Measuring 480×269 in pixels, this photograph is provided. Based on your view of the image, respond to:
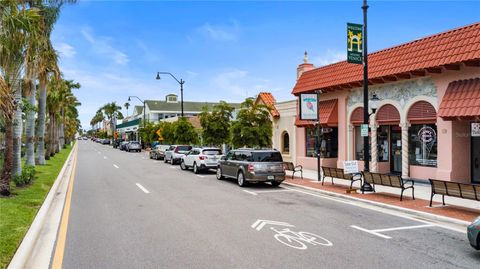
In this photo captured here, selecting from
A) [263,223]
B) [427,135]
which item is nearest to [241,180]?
[263,223]

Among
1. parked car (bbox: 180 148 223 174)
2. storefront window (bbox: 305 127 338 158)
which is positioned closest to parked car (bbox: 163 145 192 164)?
parked car (bbox: 180 148 223 174)

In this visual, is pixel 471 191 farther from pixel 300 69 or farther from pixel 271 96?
pixel 271 96

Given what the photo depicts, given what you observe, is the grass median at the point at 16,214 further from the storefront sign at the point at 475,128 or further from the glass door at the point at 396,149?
the glass door at the point at 396,149

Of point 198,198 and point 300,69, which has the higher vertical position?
point 300,69

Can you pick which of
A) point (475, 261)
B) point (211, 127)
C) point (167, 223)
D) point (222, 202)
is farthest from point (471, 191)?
point (211, 127)

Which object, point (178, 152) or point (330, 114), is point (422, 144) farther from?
point (178, 152)

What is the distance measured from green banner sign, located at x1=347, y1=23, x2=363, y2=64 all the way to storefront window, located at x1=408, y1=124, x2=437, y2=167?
533 centimetres

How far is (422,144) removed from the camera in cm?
1811

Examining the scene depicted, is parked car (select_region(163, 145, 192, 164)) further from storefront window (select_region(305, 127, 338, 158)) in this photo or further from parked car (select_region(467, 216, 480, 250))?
parked car (select_region(467, 216, 480, 250))

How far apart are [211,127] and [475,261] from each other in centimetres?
2253

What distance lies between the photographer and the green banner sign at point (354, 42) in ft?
49.4

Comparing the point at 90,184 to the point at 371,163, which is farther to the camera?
the point at 371,163

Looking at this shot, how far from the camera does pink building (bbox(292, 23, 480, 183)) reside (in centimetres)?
1530

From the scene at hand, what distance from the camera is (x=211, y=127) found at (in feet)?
92.8
